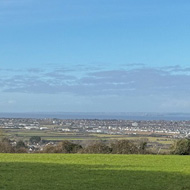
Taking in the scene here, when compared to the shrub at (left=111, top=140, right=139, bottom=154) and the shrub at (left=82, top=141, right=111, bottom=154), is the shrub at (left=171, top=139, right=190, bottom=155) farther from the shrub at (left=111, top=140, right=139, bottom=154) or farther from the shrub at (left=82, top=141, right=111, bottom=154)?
the shrub at (left=82, top=141, right=111, bottom=154)

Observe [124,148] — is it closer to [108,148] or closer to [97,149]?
[108,148]

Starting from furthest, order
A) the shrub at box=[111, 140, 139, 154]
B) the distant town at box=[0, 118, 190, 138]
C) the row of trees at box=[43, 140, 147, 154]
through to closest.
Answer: the distant town at box=[0, 118, 190, 138] < the row of trees at box=[43, 140, 147, 154] < the shrub at box=[111, 140, 139, 154]

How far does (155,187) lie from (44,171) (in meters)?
6.68

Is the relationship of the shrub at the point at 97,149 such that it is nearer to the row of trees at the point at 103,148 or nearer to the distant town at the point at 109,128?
the row of trees at the point at 103,148

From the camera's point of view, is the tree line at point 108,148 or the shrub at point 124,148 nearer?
the shrub at point 124,148

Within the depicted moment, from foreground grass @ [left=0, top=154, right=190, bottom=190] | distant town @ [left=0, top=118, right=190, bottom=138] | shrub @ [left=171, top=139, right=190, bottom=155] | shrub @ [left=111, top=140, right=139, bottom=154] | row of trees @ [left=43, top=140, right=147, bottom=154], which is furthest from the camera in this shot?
distant town @ [left=0, top=118, right=190, bottom=138]

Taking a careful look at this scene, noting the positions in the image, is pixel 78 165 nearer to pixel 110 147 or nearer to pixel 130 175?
pixel 130 175

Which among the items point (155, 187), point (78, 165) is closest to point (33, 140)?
point (78, 165)

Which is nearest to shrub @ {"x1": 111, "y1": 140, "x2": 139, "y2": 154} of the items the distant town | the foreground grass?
the foreground grass

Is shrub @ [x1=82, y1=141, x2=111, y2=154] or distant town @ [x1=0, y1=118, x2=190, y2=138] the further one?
distant town @ [x1=0, y1=118, x2=190, y2=138]

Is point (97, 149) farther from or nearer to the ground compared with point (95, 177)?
nearer to the ground

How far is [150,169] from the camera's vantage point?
2400 centimetres

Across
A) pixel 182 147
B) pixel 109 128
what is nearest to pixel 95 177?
pixel 182 147

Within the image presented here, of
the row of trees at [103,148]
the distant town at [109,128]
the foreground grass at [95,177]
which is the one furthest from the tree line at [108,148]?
the distant town at [109,128]
